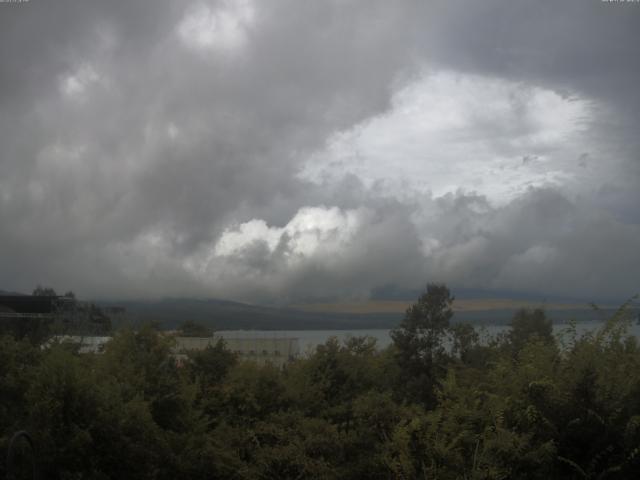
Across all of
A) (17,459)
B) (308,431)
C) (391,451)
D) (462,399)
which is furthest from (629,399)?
(17,459)

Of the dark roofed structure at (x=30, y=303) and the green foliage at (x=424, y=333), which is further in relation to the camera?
the dark roofed structure at (x=30, y=303)

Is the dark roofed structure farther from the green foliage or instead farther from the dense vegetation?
the dense vegetation

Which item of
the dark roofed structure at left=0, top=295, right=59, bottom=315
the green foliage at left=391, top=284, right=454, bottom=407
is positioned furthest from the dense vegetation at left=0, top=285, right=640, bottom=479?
the dark roofed structure at left=0, top=295, right=59, bottom=315

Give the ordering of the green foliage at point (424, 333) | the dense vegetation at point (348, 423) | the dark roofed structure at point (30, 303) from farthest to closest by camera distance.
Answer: the dark roofed structure at point (30, 303) < the green foliage at point (424, 333) < the dense vegetation at point (348, 423)

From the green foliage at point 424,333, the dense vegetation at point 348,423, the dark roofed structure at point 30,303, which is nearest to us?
the dense vegetation at point 348,423

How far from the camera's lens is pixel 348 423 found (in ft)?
49.5

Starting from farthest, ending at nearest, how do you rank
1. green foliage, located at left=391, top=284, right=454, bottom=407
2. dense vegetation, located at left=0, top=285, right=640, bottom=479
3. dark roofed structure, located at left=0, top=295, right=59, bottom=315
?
dark roofed structure, located at left=0, top=295, right=59, bottom=315
green foliage, located at left=391, top=284, right=454, bottom=407
dense vegetation, located at left=0, top=285, right=640, bottom=479

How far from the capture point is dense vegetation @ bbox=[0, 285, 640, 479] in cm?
1106

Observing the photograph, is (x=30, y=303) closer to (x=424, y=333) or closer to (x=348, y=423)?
(x=424, y=333)

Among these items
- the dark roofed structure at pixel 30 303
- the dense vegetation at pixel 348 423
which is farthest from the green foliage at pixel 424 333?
the dark roofed structure at pixel 30 303

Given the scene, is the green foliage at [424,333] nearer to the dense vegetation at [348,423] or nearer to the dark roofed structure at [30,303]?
the dense vegetation at [348,423]

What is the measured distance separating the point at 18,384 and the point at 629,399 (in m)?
9.90

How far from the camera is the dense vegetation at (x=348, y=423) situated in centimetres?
1106

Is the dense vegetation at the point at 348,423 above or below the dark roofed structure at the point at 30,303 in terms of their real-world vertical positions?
below
